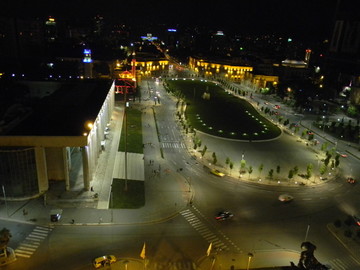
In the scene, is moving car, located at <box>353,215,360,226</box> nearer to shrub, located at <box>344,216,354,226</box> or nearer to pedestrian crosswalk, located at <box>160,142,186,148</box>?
shrub, located at <box>344,216,354,226</box>

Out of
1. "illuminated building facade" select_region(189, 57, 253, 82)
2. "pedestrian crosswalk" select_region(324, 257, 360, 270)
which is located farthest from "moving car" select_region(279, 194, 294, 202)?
"illuminated building facade" select_region(189, 57, 253, 82)

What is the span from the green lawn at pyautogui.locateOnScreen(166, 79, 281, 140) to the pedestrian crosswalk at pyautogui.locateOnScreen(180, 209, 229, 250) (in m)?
37.2

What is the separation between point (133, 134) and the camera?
77438 mm

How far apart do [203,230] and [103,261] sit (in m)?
13.8

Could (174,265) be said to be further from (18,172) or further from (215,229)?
(18,172)

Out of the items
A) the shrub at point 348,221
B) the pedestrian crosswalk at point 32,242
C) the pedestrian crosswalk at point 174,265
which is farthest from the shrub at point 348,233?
the pedestrian crosswalk at point 32,242

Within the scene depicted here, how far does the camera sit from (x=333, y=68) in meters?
148

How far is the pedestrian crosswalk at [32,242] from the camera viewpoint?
37.1 meters

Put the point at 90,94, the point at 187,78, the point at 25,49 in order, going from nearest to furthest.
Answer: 1. the point at 90,94
2. the point at 25,49
3. the point at 187,78

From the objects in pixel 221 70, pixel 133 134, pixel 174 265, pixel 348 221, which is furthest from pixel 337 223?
pixel 221 70

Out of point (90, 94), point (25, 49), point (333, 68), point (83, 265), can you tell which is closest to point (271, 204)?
point (83, 265)

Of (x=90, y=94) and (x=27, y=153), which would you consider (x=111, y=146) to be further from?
(x=27, y=153)

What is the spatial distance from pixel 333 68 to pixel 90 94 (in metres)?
120

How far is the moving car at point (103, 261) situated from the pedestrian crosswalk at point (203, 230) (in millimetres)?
12204
